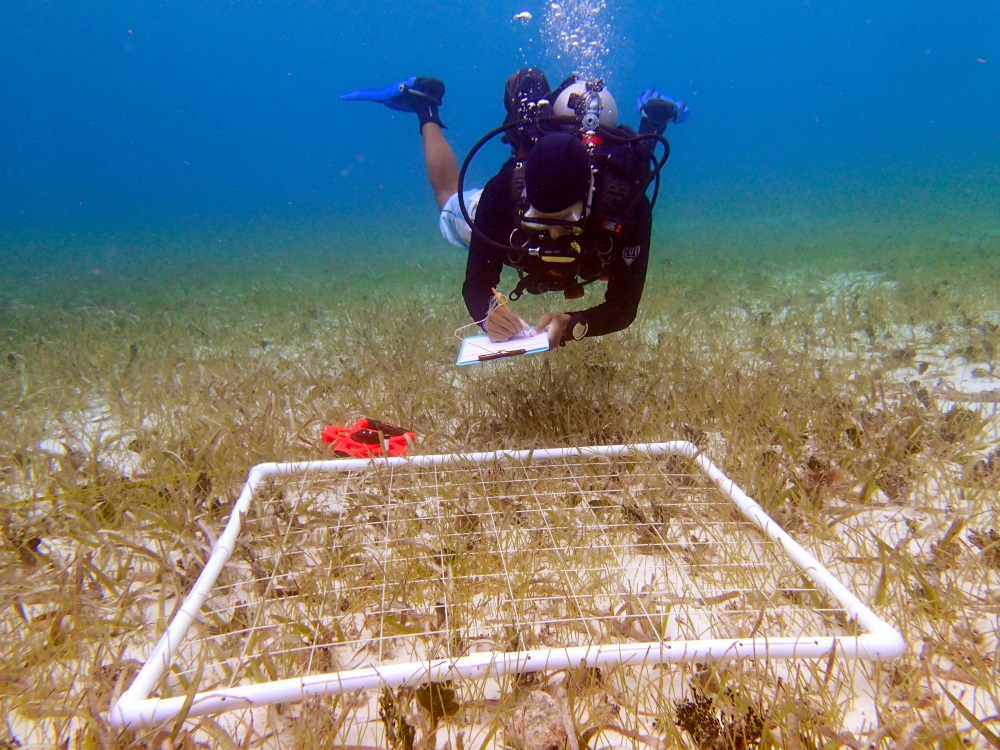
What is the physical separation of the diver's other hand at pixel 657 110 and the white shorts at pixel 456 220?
1.85m

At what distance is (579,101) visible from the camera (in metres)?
3.29

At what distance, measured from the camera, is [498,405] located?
3191mm

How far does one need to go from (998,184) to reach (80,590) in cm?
4866

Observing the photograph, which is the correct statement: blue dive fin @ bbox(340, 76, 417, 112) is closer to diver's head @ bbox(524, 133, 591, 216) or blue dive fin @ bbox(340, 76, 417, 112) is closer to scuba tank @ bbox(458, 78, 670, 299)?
scuba tank @ bbox(458, 78, 670, 299)

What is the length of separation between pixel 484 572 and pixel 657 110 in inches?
193

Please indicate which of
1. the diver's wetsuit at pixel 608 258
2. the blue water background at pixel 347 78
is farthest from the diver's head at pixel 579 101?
the blue water background at pixel 347 78

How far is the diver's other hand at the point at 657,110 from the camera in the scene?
5.00 meters

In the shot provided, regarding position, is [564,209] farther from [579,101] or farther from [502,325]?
[579,101]

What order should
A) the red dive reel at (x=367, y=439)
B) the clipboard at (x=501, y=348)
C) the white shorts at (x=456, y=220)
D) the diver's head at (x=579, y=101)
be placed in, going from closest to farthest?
the clipboard at (x=501, y=348) → the red dive reel at (x=367, y=439) → the diver's head at (x=579, y=101) → the white shorts at (x=456, y=220)

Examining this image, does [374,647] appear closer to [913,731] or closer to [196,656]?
[196,656]

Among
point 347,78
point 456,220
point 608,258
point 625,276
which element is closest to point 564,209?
point 608,258

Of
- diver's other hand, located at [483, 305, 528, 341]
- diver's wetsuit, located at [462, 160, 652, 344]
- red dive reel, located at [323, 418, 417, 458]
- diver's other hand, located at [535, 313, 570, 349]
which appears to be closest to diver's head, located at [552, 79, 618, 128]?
diver's wetsuit, located at [462, 160, 652, 344]

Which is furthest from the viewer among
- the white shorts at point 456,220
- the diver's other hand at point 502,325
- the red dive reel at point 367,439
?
the white shorts at point 456,220

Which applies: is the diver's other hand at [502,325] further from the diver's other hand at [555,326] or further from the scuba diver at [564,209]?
the diver's other hand at [555,326]
